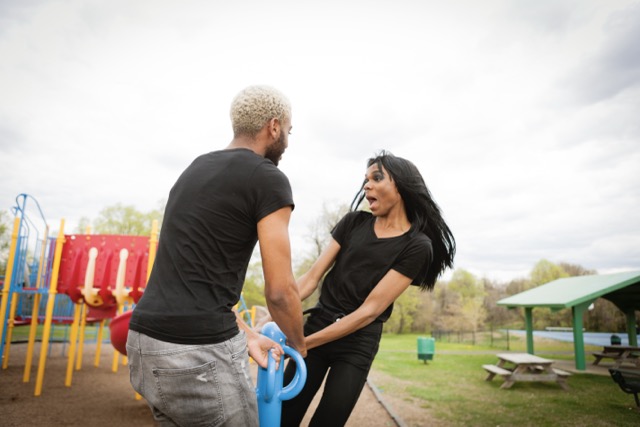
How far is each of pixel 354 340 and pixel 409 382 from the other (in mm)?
8216

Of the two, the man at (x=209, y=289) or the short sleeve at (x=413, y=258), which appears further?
the short sleeve at (x=413, y=258)

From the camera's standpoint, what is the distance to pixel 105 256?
6902 mm

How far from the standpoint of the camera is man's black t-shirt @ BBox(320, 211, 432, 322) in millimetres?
2549

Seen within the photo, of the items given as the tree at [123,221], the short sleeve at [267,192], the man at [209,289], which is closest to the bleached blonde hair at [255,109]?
the man at [209,289]

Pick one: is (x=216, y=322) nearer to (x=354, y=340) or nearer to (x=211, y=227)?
(x=211, y=227)

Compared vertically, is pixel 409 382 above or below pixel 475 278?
below

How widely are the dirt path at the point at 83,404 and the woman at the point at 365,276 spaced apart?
413cm

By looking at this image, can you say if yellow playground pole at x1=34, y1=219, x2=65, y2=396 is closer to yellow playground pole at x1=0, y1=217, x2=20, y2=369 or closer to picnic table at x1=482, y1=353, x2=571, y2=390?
yellow playground pole at x1=0, y1=217, x2=20, y2=369

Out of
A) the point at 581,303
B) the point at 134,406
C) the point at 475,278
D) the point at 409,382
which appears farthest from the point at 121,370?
the point at 475,278

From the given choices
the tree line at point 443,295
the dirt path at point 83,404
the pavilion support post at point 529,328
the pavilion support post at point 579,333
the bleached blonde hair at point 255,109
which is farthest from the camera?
the tree line at point 443,295

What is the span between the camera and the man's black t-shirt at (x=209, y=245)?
157 centimetres

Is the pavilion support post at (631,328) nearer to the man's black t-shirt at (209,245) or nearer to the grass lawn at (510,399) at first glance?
the grass lawn at (510,399)

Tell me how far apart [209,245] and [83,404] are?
6.86 metres

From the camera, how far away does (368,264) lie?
103 inches
